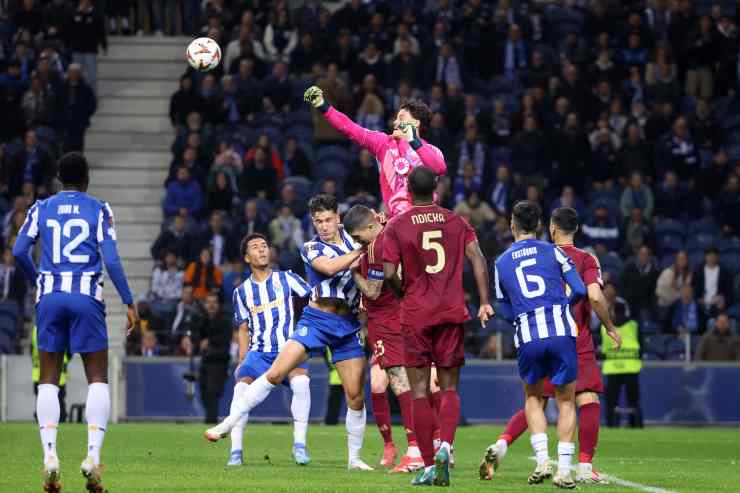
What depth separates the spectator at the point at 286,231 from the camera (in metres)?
24.0

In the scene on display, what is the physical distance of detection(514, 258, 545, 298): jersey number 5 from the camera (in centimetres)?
1056

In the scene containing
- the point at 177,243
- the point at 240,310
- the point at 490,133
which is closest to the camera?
the point at 240,310

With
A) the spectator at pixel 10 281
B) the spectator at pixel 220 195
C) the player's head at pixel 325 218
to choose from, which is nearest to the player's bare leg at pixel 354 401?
the player's head at pixel 325 218

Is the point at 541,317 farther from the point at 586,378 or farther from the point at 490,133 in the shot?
the point at 490,133

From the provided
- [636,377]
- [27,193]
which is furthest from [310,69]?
[636,377]

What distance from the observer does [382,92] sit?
26641 mm

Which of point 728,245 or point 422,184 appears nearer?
point 422,184

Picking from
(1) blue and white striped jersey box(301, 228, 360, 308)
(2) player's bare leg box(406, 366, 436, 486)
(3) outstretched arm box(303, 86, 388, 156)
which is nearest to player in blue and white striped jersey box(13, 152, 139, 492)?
(2) player's bare leg box(406, 366, 436, 486)

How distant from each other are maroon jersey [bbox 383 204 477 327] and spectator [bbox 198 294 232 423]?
11962mm

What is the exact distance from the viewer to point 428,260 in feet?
33.9

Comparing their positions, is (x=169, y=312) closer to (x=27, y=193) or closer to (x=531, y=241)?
(x=27, y=193)

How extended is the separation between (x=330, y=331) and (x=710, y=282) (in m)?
12.8

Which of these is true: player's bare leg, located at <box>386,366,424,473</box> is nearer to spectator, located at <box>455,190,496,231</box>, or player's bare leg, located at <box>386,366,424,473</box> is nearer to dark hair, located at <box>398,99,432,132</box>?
dark hair, located at <box>398,99,432,132</box>

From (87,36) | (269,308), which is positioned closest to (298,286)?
(269,308)
